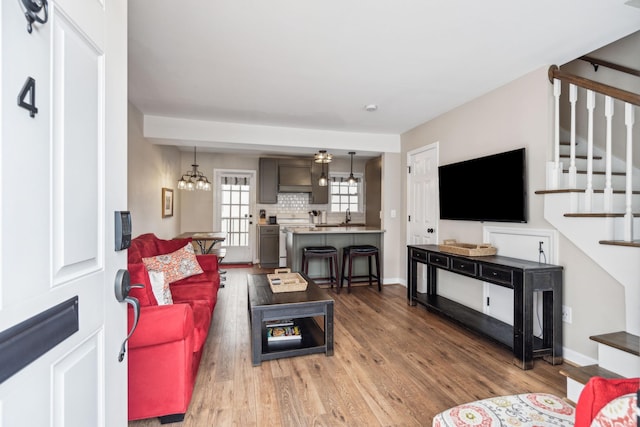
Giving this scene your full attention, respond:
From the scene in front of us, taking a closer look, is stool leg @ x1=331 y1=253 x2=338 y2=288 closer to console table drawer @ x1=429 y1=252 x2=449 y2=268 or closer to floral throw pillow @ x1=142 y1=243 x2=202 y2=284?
console table drawer @ x1=429 y1=252 x2=449 y2=268

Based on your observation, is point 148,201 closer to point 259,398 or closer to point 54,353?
point 259,398

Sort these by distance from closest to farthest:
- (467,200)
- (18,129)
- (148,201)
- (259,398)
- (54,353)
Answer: (18,129)
(54,353)
(259,398)
(467,200)
(148,201)

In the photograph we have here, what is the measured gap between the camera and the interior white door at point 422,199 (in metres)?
4.35

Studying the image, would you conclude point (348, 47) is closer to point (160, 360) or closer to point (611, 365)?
point (160, 360)

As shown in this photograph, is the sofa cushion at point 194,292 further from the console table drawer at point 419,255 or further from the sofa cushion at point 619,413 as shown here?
the sofa cushion at point 619,413

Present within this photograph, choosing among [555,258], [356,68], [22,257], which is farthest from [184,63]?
[555,258]

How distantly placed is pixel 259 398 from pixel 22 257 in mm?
1863

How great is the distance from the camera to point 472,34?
92.1 inches

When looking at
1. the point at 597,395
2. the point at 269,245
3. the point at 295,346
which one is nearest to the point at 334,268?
the point at 269,245

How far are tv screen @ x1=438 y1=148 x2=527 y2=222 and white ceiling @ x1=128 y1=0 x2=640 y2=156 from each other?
80 centimetres

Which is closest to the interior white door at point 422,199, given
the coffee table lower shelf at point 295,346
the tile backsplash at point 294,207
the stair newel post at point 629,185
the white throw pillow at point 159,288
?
the stair newel post at point 629,185

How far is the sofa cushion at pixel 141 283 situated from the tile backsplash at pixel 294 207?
5.27 meters

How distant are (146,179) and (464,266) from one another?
4190 mm

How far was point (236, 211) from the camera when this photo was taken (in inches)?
286
